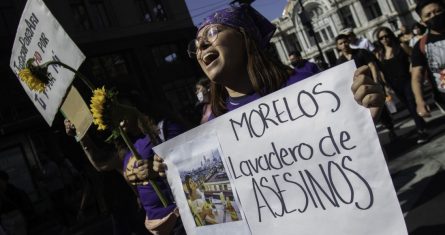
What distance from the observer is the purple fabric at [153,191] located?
2.10 m

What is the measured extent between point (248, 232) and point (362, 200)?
18.5 inches

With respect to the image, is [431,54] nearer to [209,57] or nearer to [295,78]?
[295,78]

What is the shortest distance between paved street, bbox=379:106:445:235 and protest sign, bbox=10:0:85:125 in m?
2.53

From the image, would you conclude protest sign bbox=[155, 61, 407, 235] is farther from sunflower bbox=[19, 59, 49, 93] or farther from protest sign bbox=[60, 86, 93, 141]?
sunflower bbox=[19, 59, 49, 93]

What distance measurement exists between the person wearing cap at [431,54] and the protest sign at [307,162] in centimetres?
201

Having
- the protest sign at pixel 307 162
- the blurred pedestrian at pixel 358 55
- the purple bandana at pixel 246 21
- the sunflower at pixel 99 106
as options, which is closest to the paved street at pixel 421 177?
the blurred pedestrian at pixel 358 55

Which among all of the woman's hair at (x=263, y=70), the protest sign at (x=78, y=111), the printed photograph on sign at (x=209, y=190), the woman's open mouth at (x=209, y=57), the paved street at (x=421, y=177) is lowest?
the paved street at (x=421, y=177)

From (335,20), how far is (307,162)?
6511 centimetres

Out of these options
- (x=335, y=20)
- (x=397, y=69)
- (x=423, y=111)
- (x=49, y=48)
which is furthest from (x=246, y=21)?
(x=335, y=20)

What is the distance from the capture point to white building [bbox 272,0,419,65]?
57344mm

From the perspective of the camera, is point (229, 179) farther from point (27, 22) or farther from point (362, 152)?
point (27, 22)

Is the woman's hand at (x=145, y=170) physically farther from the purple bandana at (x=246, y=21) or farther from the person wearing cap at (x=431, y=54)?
the person wearing cap at (x=431, y=54)

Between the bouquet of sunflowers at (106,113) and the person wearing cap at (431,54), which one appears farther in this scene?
the person wearing cap at (431,54)

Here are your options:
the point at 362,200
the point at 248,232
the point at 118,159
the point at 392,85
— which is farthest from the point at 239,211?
the point at 392,85
